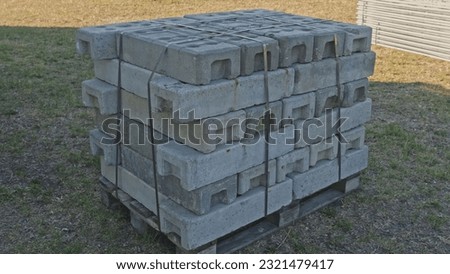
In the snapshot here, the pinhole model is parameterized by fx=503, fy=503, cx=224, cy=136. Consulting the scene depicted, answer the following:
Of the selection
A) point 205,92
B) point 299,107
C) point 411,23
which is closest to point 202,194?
point 205,92

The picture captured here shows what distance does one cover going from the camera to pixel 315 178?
4.32 metres

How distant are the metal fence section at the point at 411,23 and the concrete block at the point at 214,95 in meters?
7.30

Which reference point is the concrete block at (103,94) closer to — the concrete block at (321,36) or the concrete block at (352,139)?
the concrete block at (321,36)

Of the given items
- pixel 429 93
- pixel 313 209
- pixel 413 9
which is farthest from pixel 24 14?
pixel 313 209

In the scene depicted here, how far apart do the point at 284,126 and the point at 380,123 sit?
3.19 metres

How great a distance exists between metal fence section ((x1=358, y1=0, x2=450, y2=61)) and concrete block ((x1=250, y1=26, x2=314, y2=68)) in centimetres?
694

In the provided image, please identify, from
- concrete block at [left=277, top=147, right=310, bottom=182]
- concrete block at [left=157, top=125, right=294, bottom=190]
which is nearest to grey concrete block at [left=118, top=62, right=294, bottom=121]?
concrete block at [left=157, top=125, right=294, bottom=190]

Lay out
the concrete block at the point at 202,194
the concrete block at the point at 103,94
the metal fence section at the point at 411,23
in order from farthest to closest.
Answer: the metal fence section at the point at 411,23, the concrete block at the point at 103,94, the concrete block at the point at 202,194

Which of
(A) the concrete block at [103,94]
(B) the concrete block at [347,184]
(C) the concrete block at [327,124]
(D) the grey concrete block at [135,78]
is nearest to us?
(D) the grey concrete block at [135,78]

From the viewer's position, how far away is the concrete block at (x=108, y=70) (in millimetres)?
3945

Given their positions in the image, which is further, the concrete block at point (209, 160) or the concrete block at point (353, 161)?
the concrete block at point (353, 161)

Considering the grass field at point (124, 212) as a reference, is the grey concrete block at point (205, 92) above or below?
above

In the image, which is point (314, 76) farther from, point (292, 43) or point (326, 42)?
point (292, 43)

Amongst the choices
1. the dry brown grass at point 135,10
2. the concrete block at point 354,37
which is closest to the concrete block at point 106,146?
the concrete block at point 354,37
